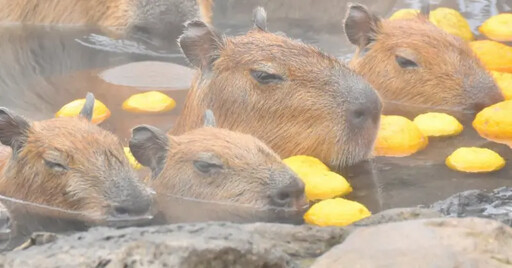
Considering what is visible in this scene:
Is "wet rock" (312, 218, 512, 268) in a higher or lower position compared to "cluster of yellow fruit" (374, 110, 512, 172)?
higher

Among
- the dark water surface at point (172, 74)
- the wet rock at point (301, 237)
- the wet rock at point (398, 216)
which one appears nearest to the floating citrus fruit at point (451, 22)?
the dark water surface at point (172, 74)

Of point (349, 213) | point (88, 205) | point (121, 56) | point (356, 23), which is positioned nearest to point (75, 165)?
point (88, 205)

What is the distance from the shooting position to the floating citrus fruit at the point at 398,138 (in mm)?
6953

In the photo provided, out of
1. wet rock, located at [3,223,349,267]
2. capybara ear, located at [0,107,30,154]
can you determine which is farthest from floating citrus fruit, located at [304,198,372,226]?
capybara ear, located at [0,107,30,154]

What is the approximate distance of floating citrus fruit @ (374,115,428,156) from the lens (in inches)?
274

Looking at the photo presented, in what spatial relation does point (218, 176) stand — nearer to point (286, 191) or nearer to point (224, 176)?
point (224, 176)

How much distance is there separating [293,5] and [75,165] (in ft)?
18.0

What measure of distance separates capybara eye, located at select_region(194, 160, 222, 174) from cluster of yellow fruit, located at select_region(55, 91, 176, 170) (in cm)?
166

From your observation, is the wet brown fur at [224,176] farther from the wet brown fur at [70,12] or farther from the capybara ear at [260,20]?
the wet brown fur at [70,12]

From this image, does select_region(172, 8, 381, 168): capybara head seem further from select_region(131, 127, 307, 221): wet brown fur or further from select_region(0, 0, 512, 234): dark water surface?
select_region(131, 127, 307, 221): wet brown fur

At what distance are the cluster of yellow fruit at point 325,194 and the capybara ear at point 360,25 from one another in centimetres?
174

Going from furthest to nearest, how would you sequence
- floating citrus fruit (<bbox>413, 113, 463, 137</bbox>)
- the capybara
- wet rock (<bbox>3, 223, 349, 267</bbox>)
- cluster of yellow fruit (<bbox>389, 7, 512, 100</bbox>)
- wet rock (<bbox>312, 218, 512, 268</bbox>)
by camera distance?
the capybara → cluster of yellow fruit (<bbox>389, 7, 512, 100</bbox>) → floating citrus fruit (<bbox>413, 113, 463, 137</bbox>) → wet rock (<bbox>3, 223, 349, 267</bbox>) → wet rock (<bbox>312, 218, 512, 268</bbox>)

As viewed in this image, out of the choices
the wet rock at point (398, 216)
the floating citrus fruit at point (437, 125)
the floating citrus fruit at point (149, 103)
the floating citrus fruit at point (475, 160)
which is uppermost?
the floating citrus fruit at point (149, 103)

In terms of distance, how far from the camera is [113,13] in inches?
405
